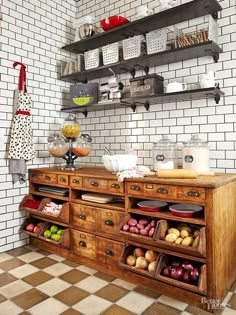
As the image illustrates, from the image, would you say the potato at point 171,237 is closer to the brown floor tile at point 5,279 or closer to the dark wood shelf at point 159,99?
the dark wood shelf at point 159,99

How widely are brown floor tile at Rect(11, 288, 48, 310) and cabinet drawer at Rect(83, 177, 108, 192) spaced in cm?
91

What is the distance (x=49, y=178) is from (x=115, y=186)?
0.91 meters

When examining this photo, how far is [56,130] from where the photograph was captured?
3.31 meters

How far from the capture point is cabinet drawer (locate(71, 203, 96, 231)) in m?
2.35

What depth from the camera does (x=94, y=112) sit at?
329cm

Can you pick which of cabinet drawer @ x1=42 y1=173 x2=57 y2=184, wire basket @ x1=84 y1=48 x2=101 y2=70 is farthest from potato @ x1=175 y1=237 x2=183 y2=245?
wire basket @ x1=84 y1=48 x2=101 y2=70

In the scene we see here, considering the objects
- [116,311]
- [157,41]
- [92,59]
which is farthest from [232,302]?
[92,59]

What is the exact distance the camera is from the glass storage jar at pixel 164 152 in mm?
2421

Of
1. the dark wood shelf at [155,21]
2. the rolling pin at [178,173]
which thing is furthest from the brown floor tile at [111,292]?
the dark wood shelf at [155,21]

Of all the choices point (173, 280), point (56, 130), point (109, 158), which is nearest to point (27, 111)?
point (56, 130)

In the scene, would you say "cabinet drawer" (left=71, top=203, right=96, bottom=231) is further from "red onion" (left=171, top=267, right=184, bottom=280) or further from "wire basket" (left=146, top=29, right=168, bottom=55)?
"wire basket" (left=146, top=29, right=168, bottom=55)

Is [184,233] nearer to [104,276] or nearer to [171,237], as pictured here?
[171,237]

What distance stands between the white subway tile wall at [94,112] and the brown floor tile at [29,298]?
3.19 feet

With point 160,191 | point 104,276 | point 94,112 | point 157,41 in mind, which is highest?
point 157,41
